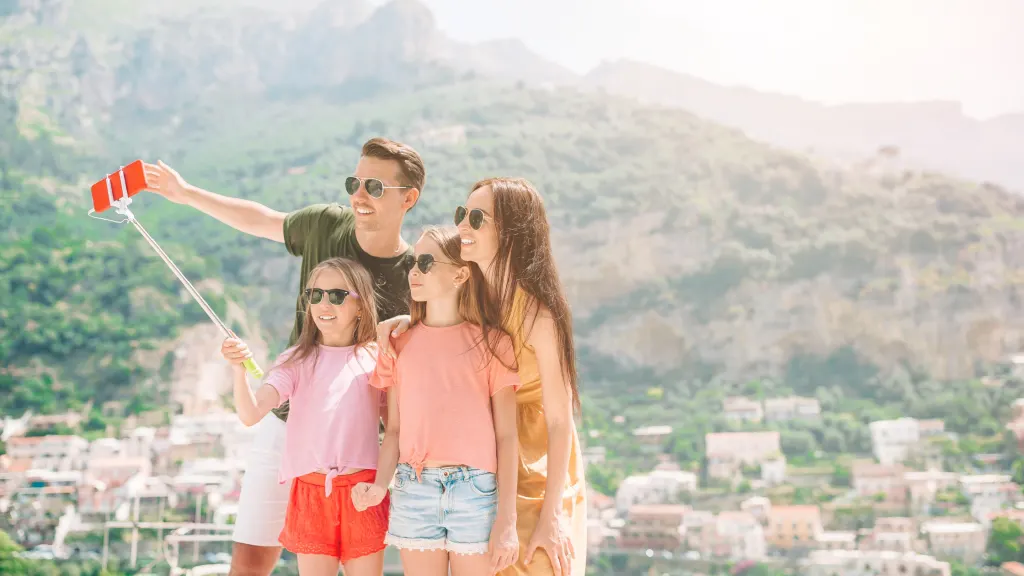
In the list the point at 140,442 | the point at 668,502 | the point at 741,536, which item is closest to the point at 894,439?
the point at 741,536

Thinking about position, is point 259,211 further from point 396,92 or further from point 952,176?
point 396,92

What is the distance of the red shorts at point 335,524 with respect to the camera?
1669mm

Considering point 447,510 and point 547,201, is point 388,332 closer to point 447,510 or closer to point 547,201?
point 447,510

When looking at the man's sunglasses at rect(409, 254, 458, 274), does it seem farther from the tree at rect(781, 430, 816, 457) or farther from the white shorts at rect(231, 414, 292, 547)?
the tree at rect(781, 430, 816, 457)

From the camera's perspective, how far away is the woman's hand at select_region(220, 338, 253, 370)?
161 centimetres

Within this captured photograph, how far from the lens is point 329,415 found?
5.63ft

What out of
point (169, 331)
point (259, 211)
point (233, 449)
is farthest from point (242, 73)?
point (259, 211)

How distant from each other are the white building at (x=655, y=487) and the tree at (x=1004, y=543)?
19.1ft

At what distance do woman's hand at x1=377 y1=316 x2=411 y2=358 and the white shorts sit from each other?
36 cm

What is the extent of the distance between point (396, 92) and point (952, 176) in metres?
15.9

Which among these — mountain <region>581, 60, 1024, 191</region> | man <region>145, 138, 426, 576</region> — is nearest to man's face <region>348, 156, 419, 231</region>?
man <region>145, 138, 426, 576</region>

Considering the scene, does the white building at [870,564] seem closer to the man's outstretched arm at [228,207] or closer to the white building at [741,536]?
the white building at [741,536]

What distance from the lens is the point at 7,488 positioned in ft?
60.9

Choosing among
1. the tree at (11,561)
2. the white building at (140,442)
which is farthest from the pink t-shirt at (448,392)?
the white building at (140,442)
